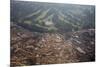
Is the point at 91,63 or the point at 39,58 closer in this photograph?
the point at 39,58

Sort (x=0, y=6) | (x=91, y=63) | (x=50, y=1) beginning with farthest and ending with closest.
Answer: (x=91, y=63) < (x=50, y=1) < (x=0, y=6)

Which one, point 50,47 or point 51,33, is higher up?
point 51,33

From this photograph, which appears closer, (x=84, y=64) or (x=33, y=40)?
(x=33, y=40)

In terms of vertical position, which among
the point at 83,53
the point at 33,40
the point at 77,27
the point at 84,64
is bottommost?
the point at 84,64

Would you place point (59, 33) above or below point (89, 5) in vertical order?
below

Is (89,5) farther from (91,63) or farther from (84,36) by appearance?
(91,63)

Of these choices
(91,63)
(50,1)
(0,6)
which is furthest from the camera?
(91,63)
